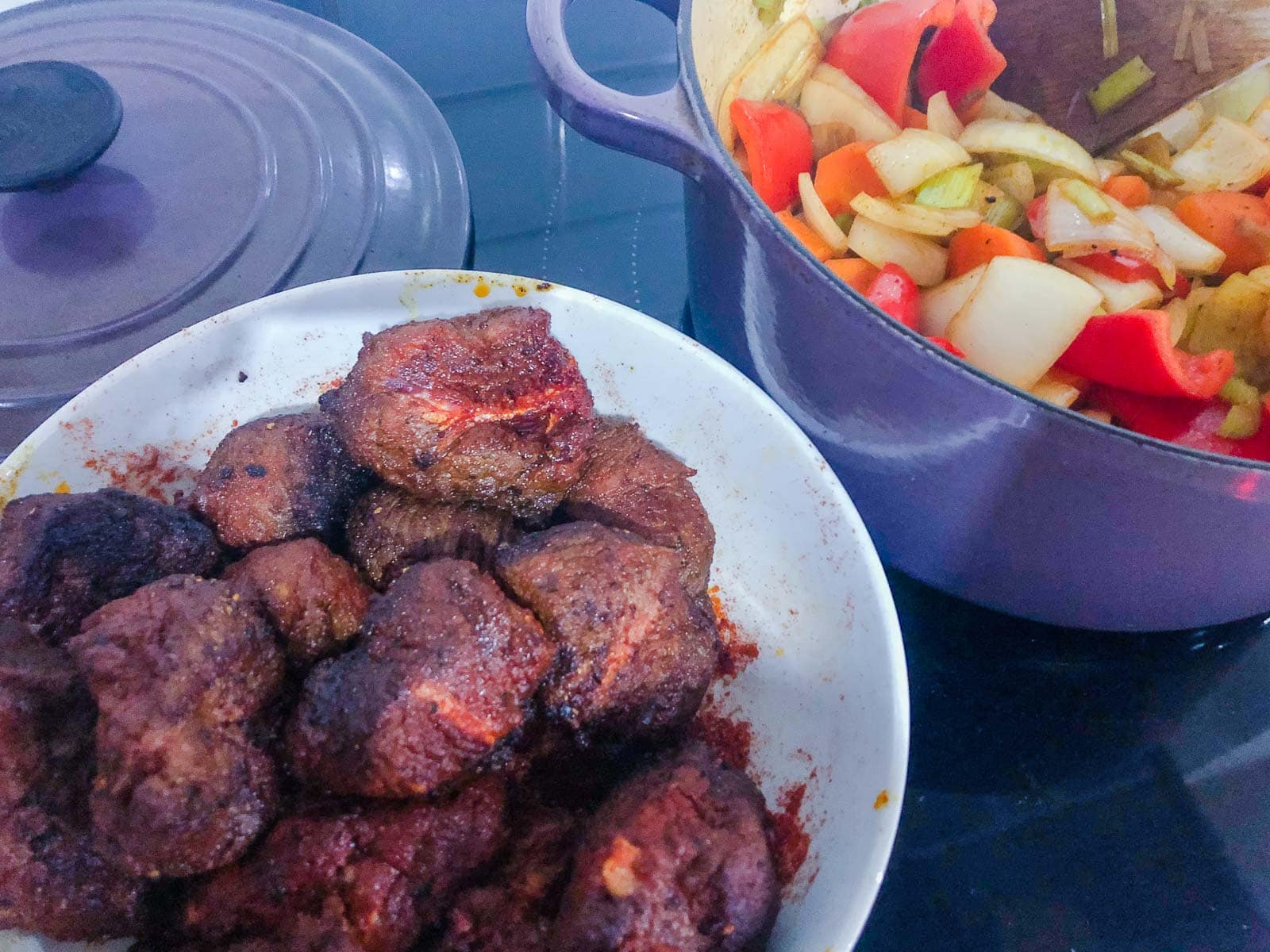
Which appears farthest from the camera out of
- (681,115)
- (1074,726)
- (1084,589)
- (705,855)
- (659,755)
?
(1074,726)

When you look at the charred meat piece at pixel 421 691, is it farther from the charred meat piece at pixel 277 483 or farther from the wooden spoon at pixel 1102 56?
the wooden spoon at pixel 1102 56

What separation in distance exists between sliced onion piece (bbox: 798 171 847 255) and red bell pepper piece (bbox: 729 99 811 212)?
0.18 ft

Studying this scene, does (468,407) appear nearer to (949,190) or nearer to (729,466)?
(729,466)

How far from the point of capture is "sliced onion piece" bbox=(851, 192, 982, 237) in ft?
4.55

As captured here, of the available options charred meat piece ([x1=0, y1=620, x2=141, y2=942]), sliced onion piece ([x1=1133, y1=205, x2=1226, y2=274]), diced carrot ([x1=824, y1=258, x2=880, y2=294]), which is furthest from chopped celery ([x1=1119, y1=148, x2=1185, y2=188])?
charred meat piece ([x1=0, y1=620, x2=141, y2=942])

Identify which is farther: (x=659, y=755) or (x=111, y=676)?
(x=659, y=755)

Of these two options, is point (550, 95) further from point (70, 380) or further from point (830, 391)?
point (70, 380)

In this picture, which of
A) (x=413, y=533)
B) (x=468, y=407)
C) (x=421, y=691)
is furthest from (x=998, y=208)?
(x=421, y=691)

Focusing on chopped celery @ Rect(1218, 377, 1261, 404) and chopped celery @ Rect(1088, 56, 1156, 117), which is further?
chopped celery @ Rect(1088, 56, 1156, 117)

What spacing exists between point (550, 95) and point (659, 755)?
893 millimetres

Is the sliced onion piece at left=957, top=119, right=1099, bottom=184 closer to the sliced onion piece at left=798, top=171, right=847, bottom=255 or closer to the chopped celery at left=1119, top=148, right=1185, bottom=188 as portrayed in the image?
the chopped celery at left=1119, top=148, right=1185, bottom=188

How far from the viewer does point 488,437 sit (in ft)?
3.71

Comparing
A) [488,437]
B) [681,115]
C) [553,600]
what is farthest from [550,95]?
[553,600]

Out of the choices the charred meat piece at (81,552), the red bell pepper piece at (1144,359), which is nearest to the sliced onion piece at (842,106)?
the red bell pepper piece at (1144,359)
